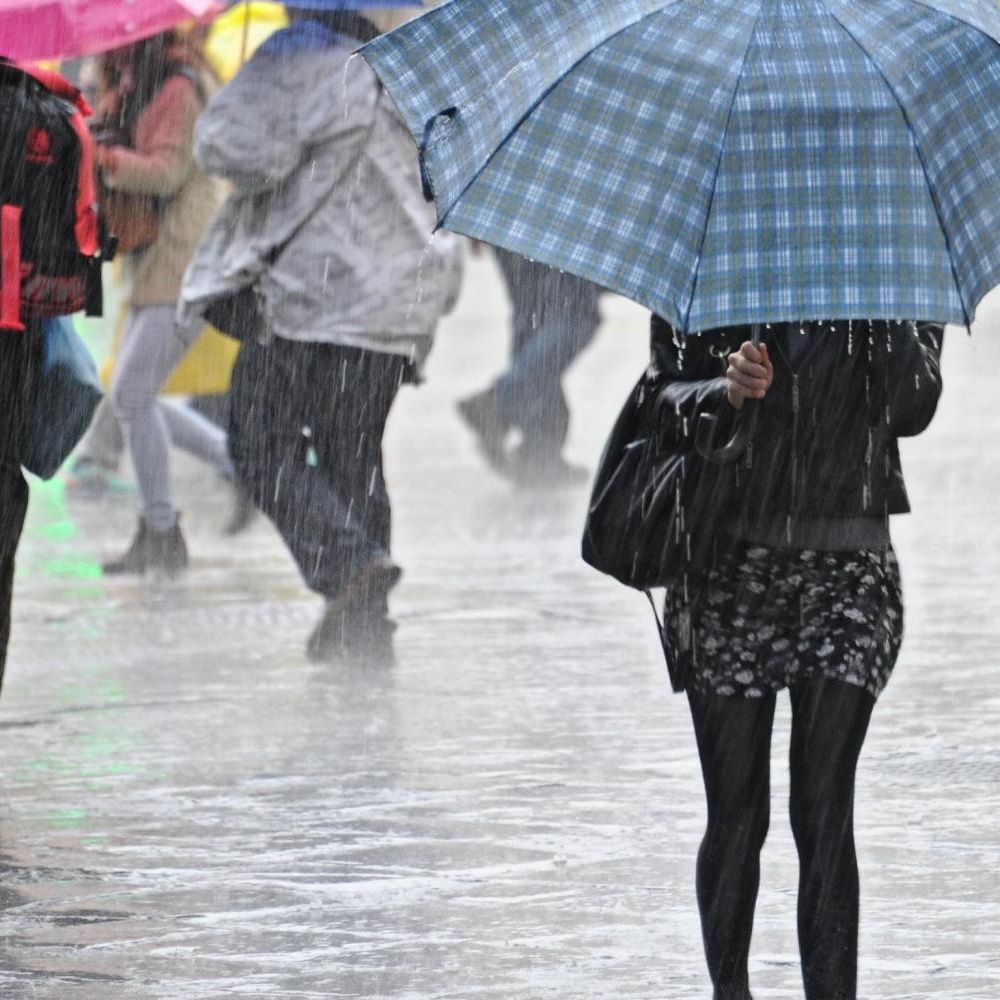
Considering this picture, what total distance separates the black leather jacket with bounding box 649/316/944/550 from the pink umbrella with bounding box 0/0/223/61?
3711mm

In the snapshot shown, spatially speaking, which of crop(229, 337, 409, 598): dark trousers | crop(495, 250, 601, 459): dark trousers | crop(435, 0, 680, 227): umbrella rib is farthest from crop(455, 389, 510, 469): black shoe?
crop(435, 0, 680, 227): umbrella rib

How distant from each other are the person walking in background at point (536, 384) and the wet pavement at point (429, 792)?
1.95 meters

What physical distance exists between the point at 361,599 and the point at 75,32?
2.11 m

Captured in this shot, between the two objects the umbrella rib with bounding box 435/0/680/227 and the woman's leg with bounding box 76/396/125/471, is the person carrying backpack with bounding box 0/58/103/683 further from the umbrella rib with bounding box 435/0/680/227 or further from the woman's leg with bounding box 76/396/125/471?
the woman's leg with bounding box 76/396/125/471

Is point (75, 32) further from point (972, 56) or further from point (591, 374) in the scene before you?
point (591, 374)

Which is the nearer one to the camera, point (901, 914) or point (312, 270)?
point (901, 914)

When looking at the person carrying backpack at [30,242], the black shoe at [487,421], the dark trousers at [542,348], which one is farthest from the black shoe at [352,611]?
the black shoe at [487,421]

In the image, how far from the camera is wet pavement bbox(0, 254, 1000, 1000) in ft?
16.9

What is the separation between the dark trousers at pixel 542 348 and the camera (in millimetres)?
13219

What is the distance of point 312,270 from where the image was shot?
8.47 meters

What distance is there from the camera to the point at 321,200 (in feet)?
27.8

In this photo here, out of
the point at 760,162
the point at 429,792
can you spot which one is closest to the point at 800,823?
the point at 760,162

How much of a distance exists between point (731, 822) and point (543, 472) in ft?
28.2

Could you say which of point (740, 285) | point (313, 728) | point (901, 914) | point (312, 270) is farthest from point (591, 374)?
point (740, 285)
